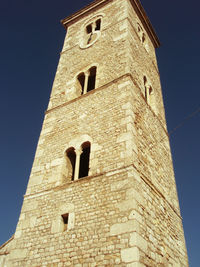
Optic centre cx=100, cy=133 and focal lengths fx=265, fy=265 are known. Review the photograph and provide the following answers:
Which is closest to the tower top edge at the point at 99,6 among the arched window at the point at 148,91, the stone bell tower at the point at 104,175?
the stone bell tower at the point at 104,175

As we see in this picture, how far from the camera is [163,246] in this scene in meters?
6.83

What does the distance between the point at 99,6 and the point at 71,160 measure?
9.74m

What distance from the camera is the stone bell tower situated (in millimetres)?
5941

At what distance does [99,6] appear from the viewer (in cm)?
1435

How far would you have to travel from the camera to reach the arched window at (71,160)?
827 centimetres

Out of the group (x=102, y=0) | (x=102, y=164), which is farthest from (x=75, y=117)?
(x=102, y=0)

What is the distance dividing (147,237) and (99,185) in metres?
1.68

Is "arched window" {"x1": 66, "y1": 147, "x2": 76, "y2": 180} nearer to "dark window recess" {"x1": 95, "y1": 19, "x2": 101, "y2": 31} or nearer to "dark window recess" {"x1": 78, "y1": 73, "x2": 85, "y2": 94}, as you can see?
"dark window recess" {"x1": 78, "y1": 73, "x2": 85, "y2": 94}

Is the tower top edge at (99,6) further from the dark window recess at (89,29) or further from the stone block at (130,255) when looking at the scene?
the stone block at (130,255)

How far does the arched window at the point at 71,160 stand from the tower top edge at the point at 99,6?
921 cm

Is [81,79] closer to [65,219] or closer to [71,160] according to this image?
[71,160]

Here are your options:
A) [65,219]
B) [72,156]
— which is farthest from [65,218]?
[72,156]

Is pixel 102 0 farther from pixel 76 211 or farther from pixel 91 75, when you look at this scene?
pixel 76 211

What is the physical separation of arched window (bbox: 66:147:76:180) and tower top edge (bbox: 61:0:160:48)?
921 centimetres
